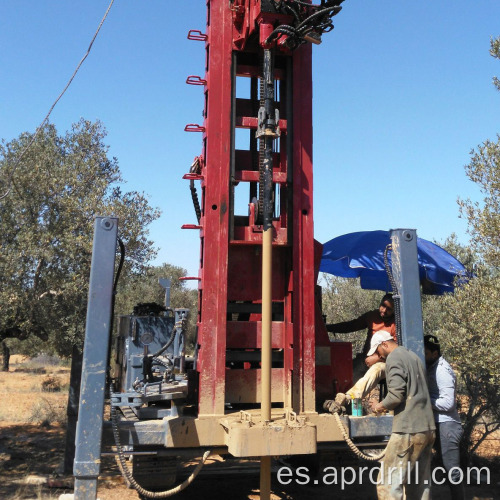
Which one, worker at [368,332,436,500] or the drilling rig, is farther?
worker at [368,332,436,500]

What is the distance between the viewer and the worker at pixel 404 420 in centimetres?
502

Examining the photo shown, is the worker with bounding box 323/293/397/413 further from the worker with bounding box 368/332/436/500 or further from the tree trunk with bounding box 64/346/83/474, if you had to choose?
the tree trunk with bounding box 64/346/83/474

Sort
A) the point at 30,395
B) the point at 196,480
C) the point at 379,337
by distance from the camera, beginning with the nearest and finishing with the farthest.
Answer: the point at 379,337
the point at 196,480
the point at 30,395

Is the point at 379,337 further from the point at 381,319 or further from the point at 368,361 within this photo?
the point at 381,319

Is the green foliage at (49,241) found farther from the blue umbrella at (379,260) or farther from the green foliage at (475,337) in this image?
the green foliage at (475,337)

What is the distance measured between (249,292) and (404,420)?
5.90ft

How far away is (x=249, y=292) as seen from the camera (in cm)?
557

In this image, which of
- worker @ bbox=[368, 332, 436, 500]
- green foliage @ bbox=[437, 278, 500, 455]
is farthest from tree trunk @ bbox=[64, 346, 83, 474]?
green foliage @ bbox=[437, 278, 500, 455]

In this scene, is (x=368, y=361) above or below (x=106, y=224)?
below

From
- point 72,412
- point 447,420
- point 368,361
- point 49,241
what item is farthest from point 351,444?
point 49,241

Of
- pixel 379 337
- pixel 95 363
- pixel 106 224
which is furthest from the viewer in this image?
pixel 379 337

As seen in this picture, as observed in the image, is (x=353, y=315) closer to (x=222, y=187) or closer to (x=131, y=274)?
(x=131, y=274)

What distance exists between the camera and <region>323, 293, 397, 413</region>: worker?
17.4 feet

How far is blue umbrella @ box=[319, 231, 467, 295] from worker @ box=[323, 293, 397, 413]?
953 millimetres
